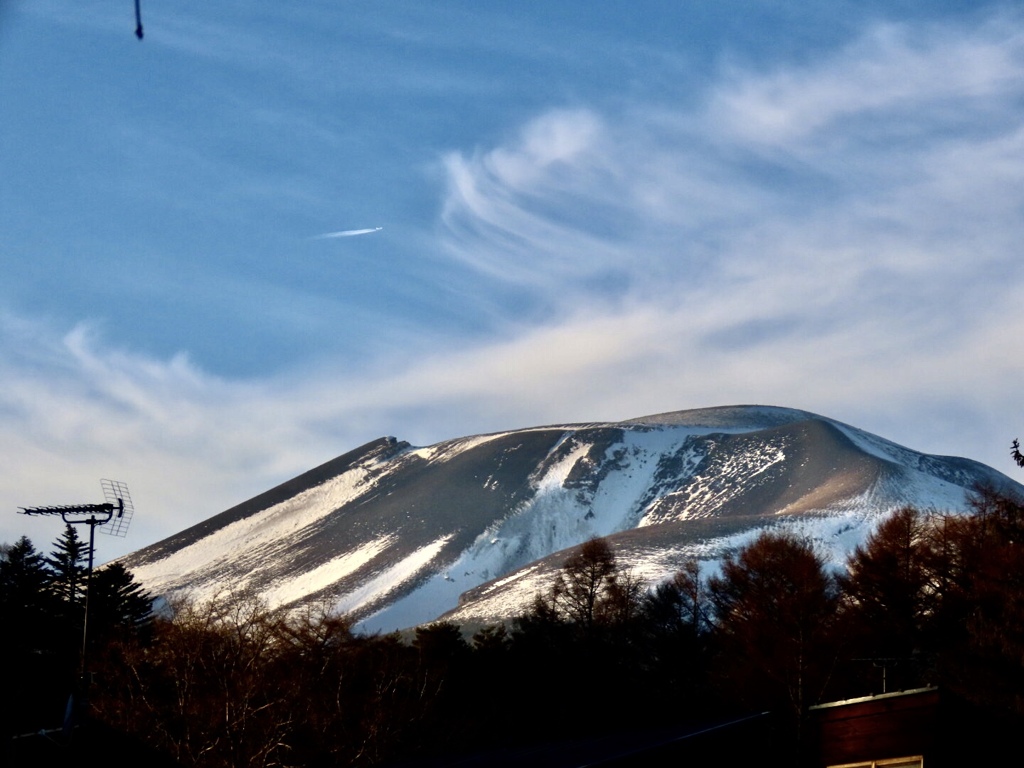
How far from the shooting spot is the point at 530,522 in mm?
193625

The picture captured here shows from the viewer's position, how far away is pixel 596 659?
5197 centimetres

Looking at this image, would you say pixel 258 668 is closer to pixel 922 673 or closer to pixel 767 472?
pixel 922 673

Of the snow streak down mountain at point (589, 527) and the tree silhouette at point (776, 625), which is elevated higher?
the snow streak down mountain at point (589, 527)

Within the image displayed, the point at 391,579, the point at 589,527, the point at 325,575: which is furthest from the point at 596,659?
the point at 589,527

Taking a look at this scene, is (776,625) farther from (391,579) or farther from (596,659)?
(391,579)

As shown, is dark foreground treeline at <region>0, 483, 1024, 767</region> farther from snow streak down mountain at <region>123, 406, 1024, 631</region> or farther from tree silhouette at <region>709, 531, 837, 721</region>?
snow streak down mountain at <region>123, 406, 1024, 631</region>

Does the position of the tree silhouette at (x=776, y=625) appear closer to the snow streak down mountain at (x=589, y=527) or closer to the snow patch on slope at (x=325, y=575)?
the snow streak down mountain at (x=589, y=527)

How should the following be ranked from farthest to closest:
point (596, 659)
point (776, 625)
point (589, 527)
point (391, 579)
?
point (589, 527) → point (391, 579) → point (596, 659) → point (776, 625)

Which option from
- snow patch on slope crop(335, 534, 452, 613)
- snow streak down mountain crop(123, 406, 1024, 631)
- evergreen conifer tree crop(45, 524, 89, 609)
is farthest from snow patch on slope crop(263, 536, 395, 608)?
evergreen conifer tree crop(45, 524, 89, 609)

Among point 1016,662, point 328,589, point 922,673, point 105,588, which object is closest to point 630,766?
point 1016,662

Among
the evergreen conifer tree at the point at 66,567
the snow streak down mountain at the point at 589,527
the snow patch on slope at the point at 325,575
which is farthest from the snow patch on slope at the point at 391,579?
the evergreen conifer tree at the point at 66,567

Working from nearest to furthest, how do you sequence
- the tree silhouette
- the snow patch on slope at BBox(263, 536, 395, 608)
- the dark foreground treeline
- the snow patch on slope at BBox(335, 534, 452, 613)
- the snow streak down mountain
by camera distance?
the dark foreground treeline → the tree silhouette → the snow streak down mountain → the snow patch on slope at BBox(335, 534, 452, 613) → the snow patch on slope at BBox(263, 536, 395, 608)

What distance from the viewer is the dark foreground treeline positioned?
31.8 meters

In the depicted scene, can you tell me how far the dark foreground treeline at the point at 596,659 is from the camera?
31.8 m
